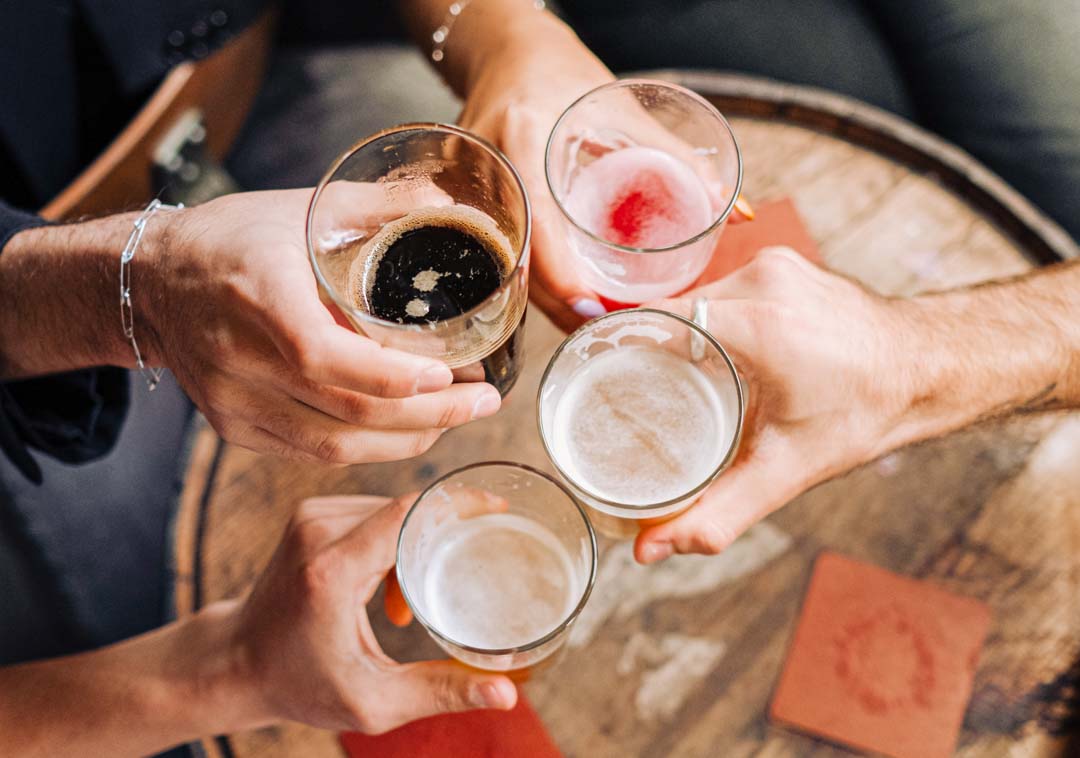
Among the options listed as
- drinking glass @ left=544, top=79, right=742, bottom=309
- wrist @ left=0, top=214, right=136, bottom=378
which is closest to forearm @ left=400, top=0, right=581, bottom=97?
drinking glass @ left=544, top=79, right=742, bottom=309

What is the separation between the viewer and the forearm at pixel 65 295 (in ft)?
4.75

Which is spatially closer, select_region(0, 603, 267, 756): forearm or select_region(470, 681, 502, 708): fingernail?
select_region(470, 681, 502, 708): fingernail

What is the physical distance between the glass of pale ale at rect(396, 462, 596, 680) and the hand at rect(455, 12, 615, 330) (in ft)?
1.14

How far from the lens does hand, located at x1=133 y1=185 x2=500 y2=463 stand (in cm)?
113

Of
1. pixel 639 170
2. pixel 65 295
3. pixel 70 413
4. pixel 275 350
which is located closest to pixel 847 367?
pixel 639 170

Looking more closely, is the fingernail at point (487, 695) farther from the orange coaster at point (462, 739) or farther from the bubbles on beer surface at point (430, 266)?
the bubbles on beer surface at point (430, 266)

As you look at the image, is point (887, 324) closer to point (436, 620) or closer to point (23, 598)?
point (436, 620)

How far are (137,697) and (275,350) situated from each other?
0.77m

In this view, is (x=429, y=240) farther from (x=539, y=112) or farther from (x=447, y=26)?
(x=447, y=26)

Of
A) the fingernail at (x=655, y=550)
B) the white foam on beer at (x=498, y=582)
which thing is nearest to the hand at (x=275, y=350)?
the white foam on beer at (x=498, y=582)

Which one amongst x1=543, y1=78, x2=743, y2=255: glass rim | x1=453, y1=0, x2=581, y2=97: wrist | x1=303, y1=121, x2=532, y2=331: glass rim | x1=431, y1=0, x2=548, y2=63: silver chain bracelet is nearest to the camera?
x1=303, y1=121, x2=532, y2=331: glass rim

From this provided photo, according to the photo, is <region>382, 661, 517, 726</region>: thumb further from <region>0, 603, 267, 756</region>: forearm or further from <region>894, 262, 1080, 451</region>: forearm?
<region>894, 262, 1080, 451</region>: forearm

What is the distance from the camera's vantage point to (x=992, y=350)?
160 cm

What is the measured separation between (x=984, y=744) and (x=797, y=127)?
134 cm
